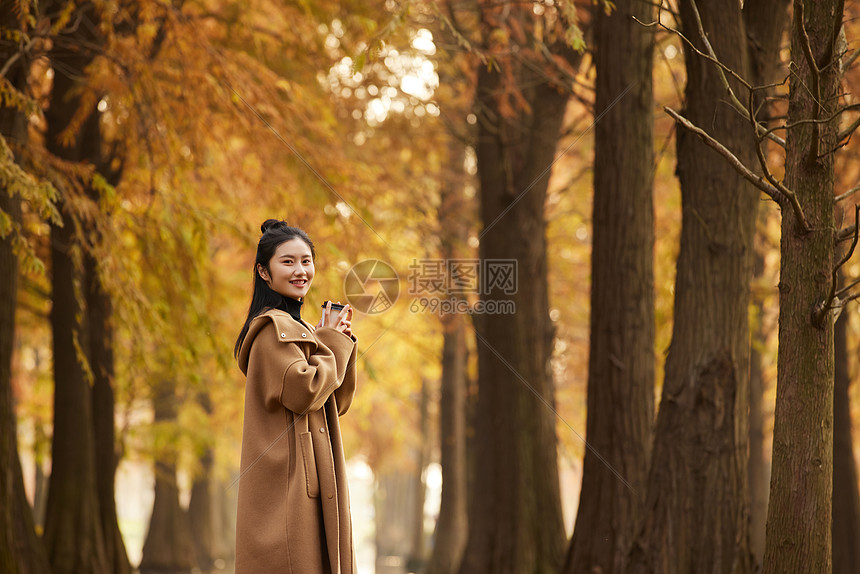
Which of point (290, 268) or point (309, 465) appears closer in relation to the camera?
point (309, 465)

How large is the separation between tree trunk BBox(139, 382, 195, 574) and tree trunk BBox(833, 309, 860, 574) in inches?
460

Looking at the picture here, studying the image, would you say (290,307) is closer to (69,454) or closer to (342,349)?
(342,349)

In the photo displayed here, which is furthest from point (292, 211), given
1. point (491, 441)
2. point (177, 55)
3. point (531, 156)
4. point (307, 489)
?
point (307, 489)

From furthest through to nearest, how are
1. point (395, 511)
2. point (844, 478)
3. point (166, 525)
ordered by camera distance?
1. point (395, 511)
2. point (166, 525)
3. point (844, 478)

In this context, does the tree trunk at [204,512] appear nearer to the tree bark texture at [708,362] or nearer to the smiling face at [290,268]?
the tree bark texture at [708,362]

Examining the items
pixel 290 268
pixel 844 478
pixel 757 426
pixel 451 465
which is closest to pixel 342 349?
pixel 290 268

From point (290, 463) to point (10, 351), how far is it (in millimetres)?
4570

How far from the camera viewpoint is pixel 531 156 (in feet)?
33.6

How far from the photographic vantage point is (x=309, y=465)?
3.69 m

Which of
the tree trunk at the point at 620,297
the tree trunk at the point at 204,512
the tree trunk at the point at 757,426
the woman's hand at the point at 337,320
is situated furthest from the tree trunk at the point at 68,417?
the tree trunk at the point at 204,512

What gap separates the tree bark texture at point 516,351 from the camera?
30.7 feet

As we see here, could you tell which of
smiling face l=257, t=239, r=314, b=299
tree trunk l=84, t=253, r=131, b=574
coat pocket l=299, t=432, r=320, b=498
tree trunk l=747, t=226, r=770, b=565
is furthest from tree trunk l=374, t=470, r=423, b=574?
smiling face l=257, t=239, r=314, b=299

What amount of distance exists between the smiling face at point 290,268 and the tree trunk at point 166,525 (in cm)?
1398

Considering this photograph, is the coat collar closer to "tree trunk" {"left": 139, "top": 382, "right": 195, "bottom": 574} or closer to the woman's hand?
the woman's hand
